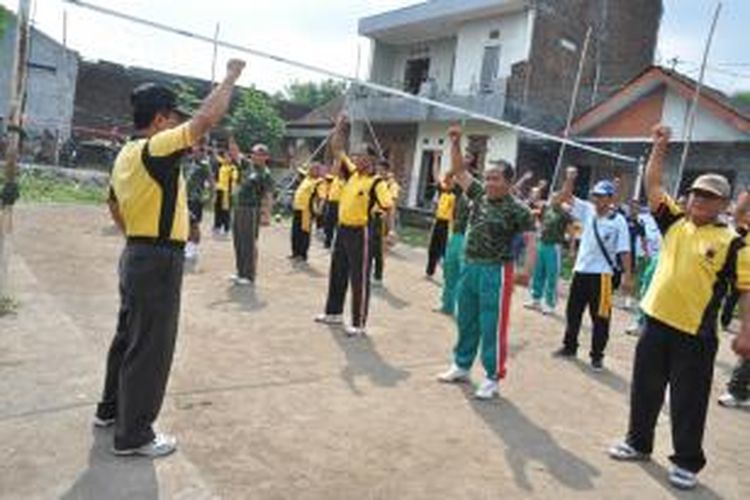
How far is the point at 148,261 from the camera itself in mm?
4891

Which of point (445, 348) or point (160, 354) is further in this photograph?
point (445, 348)

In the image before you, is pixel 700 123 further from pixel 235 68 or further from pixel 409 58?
pixel 235 68

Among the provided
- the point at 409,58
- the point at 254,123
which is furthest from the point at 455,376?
the point at 254,123

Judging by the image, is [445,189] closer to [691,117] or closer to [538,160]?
[691,117]

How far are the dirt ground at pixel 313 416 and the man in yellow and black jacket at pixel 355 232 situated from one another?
0.42m

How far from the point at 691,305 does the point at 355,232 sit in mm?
4213

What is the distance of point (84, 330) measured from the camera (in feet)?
Answer: 25.9

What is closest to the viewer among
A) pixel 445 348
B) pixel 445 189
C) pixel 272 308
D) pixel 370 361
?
pixel 370 361

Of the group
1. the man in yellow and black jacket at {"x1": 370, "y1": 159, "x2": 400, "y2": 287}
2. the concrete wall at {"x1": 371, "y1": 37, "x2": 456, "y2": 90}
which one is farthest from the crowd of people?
the concrete wall at {"x1": 371, "y1": 37, "x2": 456, "y2": 90}

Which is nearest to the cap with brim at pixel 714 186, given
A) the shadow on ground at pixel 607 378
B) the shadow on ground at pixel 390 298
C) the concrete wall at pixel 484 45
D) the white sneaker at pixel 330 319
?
the shadow on ground at pixel 607 378

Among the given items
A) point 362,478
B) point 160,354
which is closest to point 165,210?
point 160,354

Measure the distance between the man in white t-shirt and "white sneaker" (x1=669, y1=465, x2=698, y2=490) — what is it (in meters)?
3.16

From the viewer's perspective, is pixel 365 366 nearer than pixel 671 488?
No

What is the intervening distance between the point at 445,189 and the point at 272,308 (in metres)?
4.25
